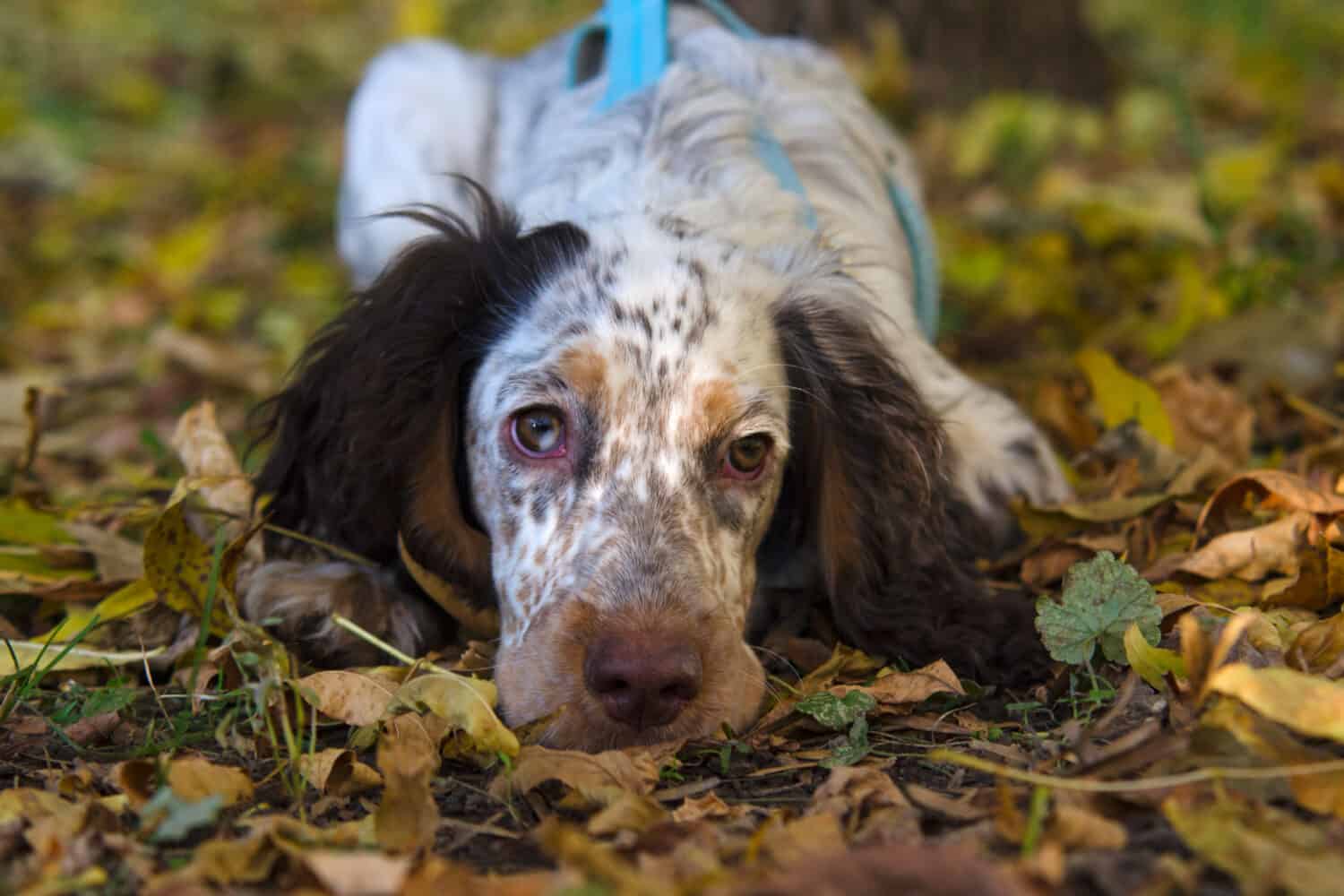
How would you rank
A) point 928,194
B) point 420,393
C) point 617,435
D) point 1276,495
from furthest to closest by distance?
point 928,194 → point 420,393 → point 1276,495 → point 617,435

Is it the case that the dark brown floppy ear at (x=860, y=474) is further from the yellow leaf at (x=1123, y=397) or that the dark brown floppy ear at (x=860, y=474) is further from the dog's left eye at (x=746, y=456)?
the yellow leaf at (x=1123, y=397)

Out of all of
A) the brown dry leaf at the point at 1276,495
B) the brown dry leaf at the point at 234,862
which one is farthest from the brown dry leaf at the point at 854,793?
the brown dry leaf at the point at 1276,495

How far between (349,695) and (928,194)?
16.5 feet

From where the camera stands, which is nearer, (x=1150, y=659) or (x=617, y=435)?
(x=1150, y=659)

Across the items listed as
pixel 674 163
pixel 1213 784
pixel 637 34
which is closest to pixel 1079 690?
pixel 1213 784

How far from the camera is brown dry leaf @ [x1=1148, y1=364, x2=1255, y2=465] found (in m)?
3.76

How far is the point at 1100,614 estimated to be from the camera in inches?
99.8

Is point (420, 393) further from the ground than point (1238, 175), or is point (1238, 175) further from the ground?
point (1238, 175)

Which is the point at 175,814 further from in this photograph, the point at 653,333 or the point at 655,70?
the point at 655,70

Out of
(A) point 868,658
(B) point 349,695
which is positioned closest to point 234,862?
(B) point 349,695

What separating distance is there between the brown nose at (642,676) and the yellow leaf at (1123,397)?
1.78 metres

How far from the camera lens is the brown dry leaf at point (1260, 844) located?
166 centimetres

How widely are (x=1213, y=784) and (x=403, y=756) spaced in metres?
1.21

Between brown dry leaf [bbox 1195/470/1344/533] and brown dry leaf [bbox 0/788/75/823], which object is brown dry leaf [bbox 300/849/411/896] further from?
brown dry leaf [bbox 1195/470/1344/533]
